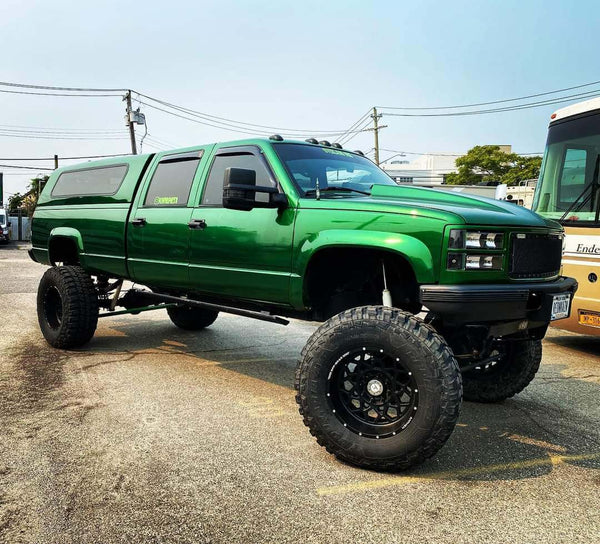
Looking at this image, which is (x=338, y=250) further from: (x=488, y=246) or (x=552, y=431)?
(x=552, y=431)

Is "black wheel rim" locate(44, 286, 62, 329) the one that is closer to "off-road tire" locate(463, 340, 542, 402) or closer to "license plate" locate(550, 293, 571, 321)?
"off-road tire" locate(463, 340, 542, 402)

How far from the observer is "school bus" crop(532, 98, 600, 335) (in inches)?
233

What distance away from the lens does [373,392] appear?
10.6 feet

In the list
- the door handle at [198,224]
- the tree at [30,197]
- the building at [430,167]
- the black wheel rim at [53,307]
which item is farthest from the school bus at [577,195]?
the building at [430,167]

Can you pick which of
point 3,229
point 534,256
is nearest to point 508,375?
point 534,256

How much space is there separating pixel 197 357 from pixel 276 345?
3.73 feet

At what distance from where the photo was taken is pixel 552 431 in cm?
391

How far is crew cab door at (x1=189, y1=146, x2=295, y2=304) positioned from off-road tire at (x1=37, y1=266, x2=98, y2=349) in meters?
1.77

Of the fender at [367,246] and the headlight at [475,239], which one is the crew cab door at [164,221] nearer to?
the fender at [367,246]

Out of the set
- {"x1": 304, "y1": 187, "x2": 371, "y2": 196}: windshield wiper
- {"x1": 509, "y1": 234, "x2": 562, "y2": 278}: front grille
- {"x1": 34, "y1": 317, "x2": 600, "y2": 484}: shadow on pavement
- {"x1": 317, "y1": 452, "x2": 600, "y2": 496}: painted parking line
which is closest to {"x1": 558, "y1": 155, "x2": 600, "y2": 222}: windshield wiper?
{"x1": 34, "y1": 317, "x2": 600, "y2": 484}: shadow on pavement

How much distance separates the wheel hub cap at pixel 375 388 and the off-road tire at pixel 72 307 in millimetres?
3702

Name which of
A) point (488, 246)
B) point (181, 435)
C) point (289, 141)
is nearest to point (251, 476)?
point (181, 435)

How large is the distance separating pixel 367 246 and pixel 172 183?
240 cm

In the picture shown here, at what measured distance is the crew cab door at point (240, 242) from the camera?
3.96 m
